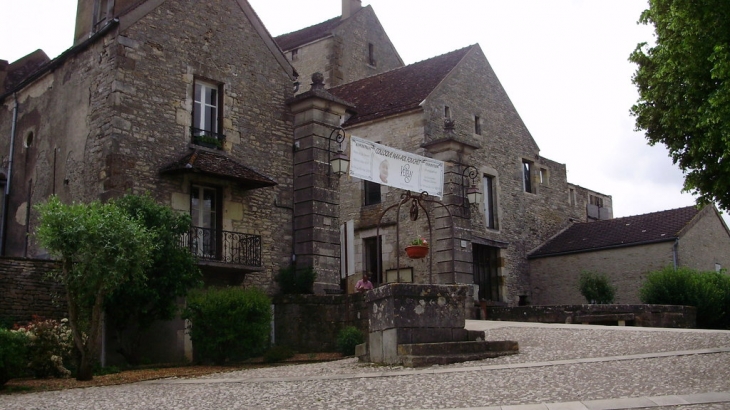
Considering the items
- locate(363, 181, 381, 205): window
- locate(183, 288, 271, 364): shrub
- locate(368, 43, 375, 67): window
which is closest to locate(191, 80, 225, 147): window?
locate(183, 288, 271, 364): shrub

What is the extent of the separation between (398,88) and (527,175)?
19.7ft

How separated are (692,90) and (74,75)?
12962 millimetres

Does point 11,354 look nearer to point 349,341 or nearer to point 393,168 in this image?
point 349,341

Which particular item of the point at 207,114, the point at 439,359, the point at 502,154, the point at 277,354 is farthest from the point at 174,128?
the point at 502,154

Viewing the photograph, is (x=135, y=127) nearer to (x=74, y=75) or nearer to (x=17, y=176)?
(x=74, y=75)

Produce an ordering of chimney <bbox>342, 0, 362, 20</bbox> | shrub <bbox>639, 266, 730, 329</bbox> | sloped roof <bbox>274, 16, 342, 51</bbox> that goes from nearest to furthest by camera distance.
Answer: shrub <bbox>639, 266, 730, 329</bbox>, sloped roof <bbox>274, 16, 342, 51</bbox>, chimney <bbox>342, 0, 362, 20</bbox>

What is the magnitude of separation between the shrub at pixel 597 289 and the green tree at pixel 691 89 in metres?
10.4

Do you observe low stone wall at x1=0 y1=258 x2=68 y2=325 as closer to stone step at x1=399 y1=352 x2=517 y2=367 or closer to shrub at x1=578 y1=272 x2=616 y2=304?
stone step at x1=399 y1=352 x2=517 y2=367

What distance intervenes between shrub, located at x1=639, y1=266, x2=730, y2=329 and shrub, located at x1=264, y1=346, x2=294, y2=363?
10566 millimetres

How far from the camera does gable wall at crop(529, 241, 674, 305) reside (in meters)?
25.9

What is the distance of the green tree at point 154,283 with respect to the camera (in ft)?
49.8

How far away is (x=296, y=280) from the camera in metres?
19.1

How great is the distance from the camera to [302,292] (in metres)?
19.0

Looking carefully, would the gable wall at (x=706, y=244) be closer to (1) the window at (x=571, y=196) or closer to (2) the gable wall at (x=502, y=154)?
(2) the gable wall at (x=502, y=154)
